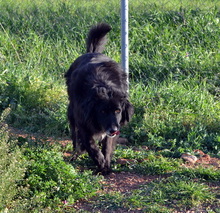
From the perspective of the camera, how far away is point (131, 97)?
5.46 meters

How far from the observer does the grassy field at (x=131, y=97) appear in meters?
3.28

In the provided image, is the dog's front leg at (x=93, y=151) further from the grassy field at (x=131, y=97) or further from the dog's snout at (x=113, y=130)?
the dog's snout at (x=113, y=130)

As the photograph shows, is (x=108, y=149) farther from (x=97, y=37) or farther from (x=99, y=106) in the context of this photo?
(x=97, y=37)

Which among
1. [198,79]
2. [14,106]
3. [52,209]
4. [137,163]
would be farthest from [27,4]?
[52,209]

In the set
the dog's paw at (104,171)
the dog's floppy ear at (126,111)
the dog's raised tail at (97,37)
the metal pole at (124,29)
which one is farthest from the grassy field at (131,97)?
the dog's raised tail at (97,37)

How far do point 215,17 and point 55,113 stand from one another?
10.9ft

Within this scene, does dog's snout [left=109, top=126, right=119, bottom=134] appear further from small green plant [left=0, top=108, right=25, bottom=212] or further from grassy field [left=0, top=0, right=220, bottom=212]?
small green plant [left=0, top=108, right=25, bottom=212]

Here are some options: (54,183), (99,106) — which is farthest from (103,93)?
(54,183)

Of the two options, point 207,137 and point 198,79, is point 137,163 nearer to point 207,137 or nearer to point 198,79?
point 207,137

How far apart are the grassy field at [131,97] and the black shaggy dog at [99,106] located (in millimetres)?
211

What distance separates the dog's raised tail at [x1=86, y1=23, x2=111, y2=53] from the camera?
16.6 feet

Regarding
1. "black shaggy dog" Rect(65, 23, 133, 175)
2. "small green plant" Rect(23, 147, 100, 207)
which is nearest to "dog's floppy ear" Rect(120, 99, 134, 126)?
"black shaggy dog" Rect(65, 23, 133, 175)

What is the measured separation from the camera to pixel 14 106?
552 cm

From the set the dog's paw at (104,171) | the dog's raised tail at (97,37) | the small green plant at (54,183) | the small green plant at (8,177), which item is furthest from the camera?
the dog's raised tail at (97,37)
